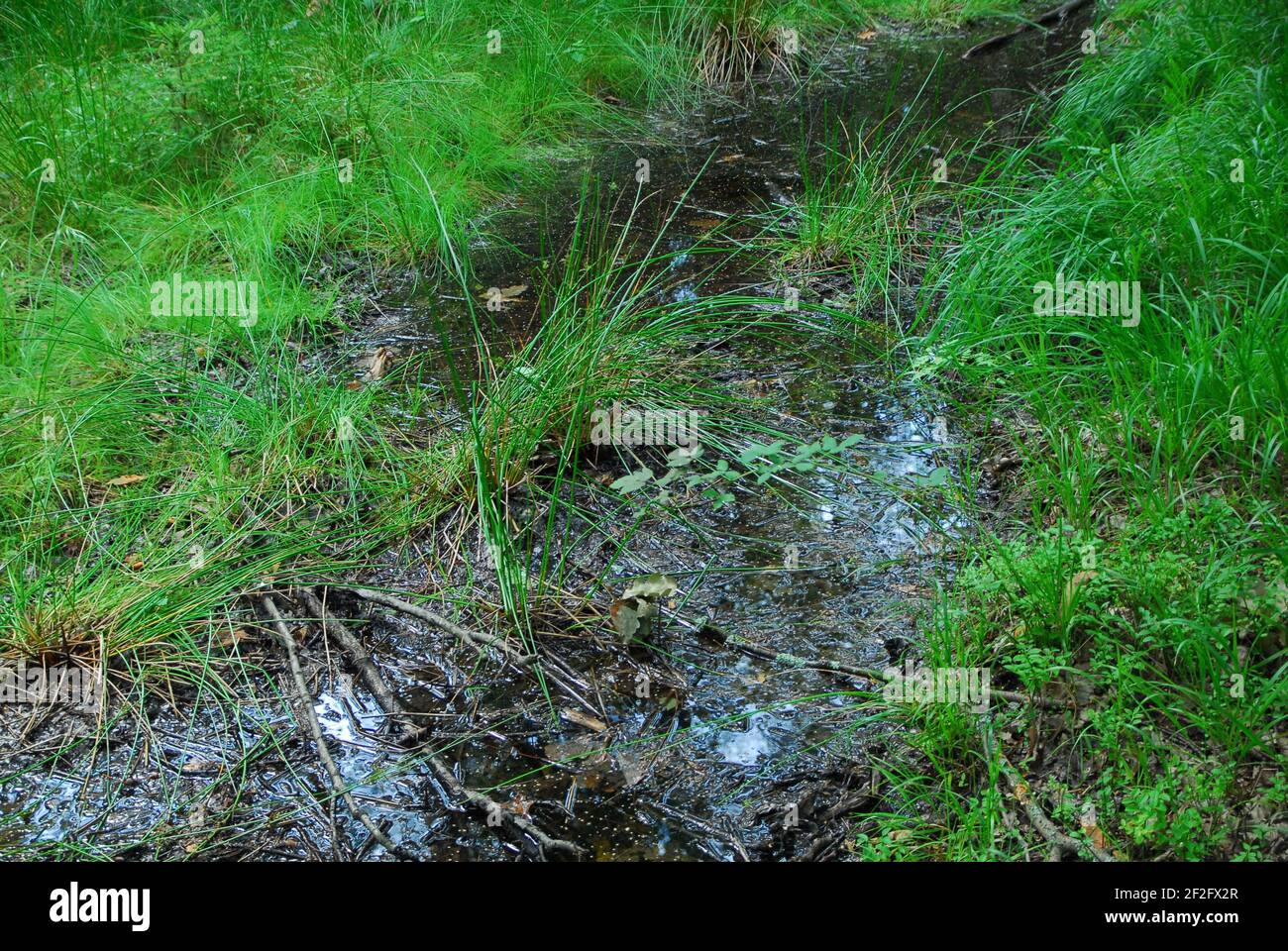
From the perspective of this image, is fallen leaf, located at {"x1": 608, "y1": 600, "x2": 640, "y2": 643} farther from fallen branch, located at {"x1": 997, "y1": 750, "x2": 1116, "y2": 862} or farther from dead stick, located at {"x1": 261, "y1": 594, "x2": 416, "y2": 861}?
fallen branch, located at {"x1": 997, "y1": 750, "x2": 1116, "y2": 862}

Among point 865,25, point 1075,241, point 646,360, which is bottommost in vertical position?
point 646,360

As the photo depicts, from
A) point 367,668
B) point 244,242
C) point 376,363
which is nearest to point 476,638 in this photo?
point 367,668

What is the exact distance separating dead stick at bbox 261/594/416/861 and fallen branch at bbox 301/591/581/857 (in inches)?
3.6

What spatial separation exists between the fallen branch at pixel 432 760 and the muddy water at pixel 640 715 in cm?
3

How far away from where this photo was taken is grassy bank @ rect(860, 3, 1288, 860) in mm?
1940

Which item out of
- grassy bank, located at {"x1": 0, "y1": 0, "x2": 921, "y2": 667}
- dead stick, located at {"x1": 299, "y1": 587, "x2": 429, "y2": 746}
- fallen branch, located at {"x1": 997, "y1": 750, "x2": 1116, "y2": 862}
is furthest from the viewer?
grassy bank, located at {"x1": 0, "y1": 0, "x2": 921, "y2": 667}

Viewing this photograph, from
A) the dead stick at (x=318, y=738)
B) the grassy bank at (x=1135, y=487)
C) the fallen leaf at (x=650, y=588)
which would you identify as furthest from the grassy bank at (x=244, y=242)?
the grassy bank at (x=1135, y=487)

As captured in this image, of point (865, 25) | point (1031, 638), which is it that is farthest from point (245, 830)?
point (865, 25)

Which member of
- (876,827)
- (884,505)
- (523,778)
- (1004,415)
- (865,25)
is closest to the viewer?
(876,827)

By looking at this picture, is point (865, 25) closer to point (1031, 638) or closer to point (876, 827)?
point (1031, 638)

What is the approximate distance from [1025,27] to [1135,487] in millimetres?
4655

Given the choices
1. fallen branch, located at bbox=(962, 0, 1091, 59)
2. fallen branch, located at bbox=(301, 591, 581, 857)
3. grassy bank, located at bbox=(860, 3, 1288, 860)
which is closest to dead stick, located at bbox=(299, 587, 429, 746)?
fallen branch, located at bbox=(301, 591, 581, 857)

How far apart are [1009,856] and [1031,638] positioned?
517 millimetres

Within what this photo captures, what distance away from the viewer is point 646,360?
127 inches
